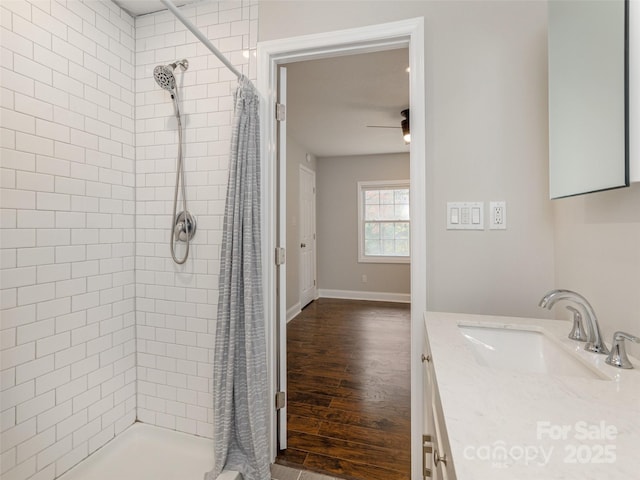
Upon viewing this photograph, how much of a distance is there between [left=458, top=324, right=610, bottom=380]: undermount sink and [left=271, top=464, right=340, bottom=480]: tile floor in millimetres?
1051

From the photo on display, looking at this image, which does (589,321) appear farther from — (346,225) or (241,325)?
(346,225)

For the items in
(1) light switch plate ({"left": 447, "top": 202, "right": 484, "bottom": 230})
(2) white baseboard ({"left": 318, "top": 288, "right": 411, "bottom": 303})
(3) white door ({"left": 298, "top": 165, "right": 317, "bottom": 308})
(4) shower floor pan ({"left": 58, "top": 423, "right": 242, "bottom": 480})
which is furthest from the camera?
(2) white baseboard ({"left": 318, "top": 288, "right": 411, "bottom": 303})

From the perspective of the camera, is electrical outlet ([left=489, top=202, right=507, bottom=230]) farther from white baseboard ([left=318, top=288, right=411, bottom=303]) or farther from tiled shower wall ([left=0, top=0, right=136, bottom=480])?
white baseboard ([left=318, top=288, right=411, bottom=303])

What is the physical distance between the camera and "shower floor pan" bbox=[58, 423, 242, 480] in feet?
5.05

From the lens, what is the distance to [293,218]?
4.41 metres

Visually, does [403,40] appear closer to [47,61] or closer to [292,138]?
[47,61]

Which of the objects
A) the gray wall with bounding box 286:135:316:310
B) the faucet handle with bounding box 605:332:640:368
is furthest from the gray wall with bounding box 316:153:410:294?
the faucet handle with bounding box 605:332:640:368

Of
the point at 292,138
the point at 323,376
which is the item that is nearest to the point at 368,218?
the point at 292,138

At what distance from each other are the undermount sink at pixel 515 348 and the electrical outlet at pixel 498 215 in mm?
474

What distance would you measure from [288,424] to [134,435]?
0.90 metres

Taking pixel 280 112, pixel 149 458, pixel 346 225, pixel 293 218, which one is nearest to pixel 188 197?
pixel 280 112

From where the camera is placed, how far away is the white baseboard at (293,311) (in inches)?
165

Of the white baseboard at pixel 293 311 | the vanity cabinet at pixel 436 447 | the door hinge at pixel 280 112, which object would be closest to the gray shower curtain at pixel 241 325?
the door hinge at pixel 280 112

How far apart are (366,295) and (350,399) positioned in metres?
3.24
